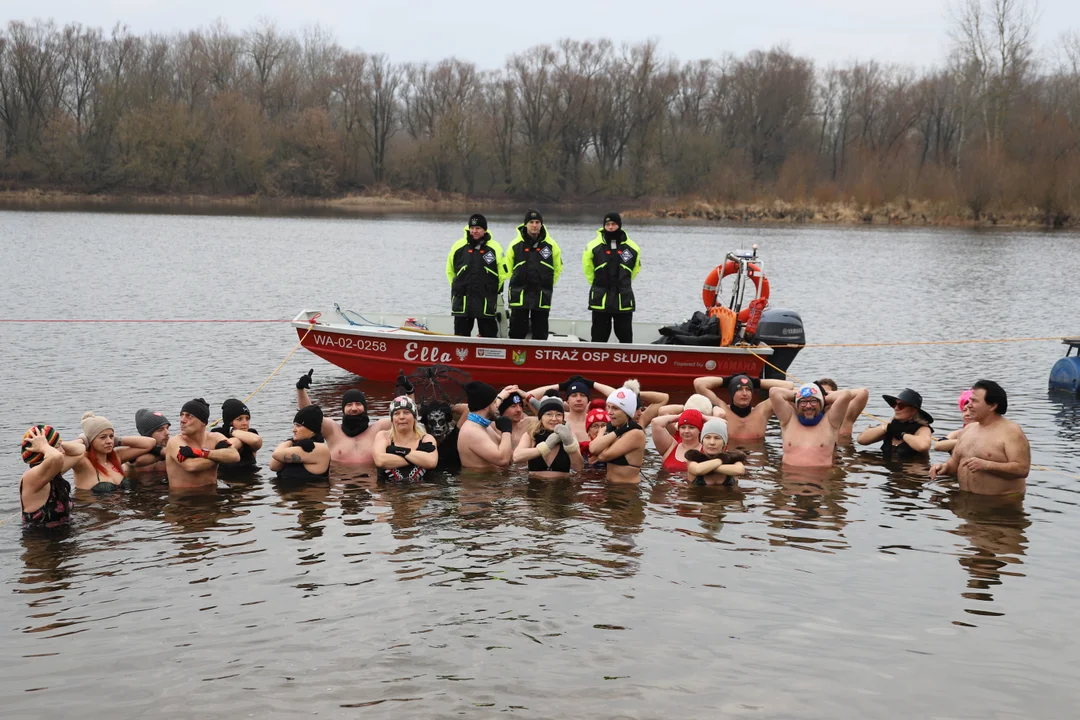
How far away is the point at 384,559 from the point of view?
27.0 feet

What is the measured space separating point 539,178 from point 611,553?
75.4 m

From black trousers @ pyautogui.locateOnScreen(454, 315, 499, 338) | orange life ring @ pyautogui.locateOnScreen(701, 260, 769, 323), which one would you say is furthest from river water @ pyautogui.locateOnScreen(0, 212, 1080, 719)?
orange life ring @ pyautogui.locateOnScreen(701, 260, 769, 323)

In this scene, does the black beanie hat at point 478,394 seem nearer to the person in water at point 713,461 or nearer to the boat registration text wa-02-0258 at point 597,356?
the person in water at point 713,461

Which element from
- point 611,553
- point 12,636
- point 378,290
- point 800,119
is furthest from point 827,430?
point 800,119

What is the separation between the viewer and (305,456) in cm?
1016

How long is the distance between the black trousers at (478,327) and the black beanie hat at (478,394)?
14.9 feet

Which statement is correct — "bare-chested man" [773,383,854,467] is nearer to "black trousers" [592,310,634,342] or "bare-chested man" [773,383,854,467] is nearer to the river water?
the river water

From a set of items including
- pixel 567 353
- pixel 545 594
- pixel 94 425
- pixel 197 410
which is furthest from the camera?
pixel 567 353

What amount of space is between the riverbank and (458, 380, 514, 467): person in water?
53.6m

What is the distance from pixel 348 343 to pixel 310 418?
209 inches

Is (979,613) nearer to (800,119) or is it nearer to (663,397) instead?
(663,397)

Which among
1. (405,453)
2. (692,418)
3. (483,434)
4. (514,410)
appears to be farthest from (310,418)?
(692,418)

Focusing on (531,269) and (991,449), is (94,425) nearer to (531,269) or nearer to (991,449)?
(531,269)

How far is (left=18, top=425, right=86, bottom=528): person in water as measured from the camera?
327 inches
